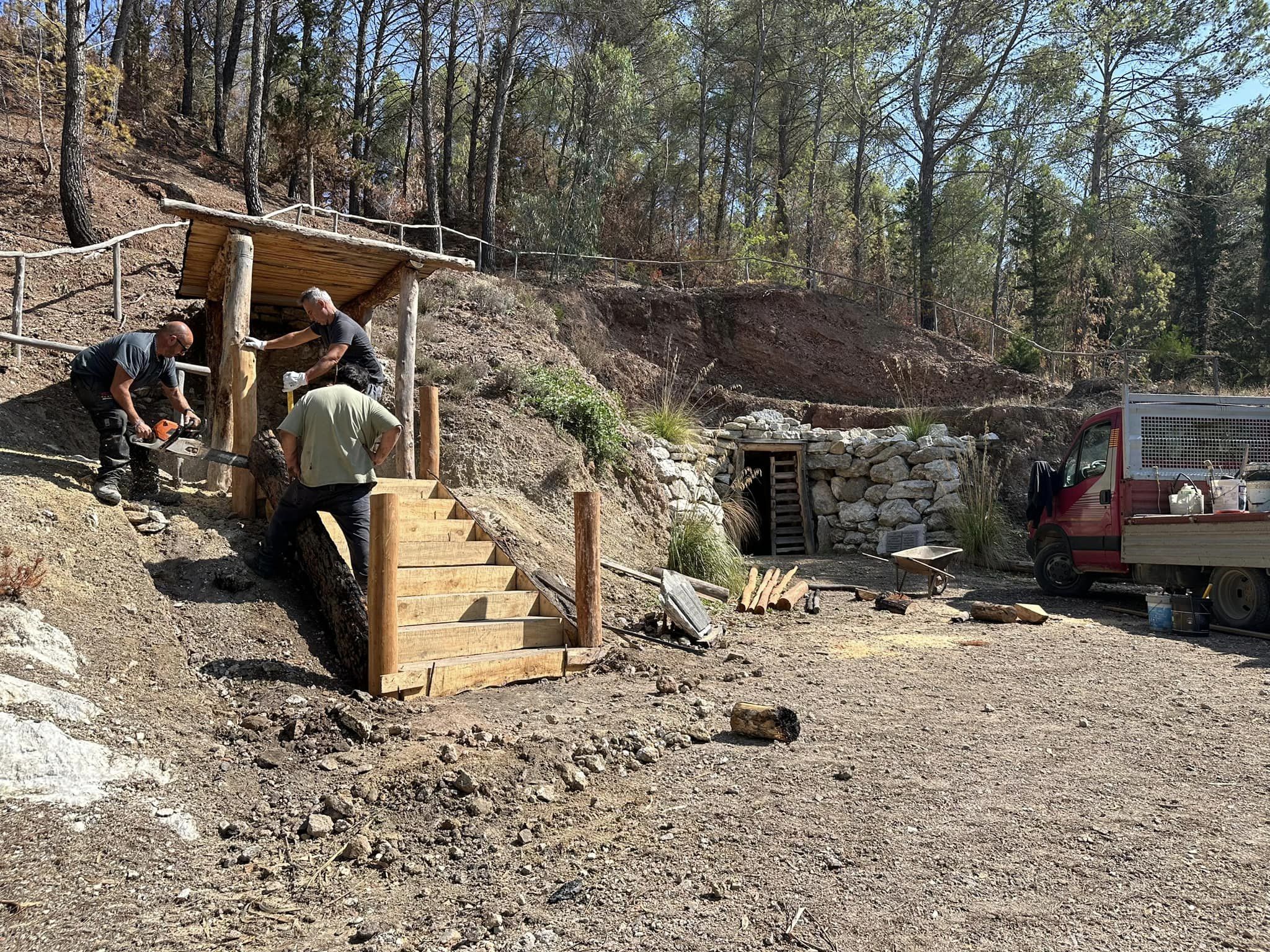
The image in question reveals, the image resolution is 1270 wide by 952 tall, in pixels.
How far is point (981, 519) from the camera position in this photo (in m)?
13.4

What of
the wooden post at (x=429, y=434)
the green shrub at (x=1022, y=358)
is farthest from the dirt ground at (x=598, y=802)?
the green shrub at (x=1022, y=358)

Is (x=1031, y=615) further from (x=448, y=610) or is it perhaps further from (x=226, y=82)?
(x=226, y=82)

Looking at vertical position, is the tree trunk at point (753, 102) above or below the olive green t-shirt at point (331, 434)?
above

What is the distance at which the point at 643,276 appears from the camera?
24.8 meters

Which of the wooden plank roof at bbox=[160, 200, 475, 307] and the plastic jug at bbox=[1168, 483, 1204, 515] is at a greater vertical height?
the wooden plank roof at bbox=[160, 200, 475, 307]

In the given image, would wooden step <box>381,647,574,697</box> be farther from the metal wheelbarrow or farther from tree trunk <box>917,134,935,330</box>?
tree trunk <box>917,134,935,330</box>

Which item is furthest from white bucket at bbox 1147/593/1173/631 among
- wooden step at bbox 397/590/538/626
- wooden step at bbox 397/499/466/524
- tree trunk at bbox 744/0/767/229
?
tree trunk at bbox 744/0/767/229

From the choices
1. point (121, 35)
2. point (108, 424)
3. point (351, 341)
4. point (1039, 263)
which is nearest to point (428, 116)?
point (121, 35)

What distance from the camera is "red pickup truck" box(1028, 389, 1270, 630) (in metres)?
8.42

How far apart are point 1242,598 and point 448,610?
25.9 feet

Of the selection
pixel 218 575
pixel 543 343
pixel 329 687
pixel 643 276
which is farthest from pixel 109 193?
pixel 329 687

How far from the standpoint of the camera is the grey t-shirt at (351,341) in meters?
6.73

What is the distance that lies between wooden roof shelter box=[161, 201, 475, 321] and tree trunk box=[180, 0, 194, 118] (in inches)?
825

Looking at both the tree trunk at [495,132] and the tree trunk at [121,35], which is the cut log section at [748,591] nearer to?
the tree trunk at [495,132]
